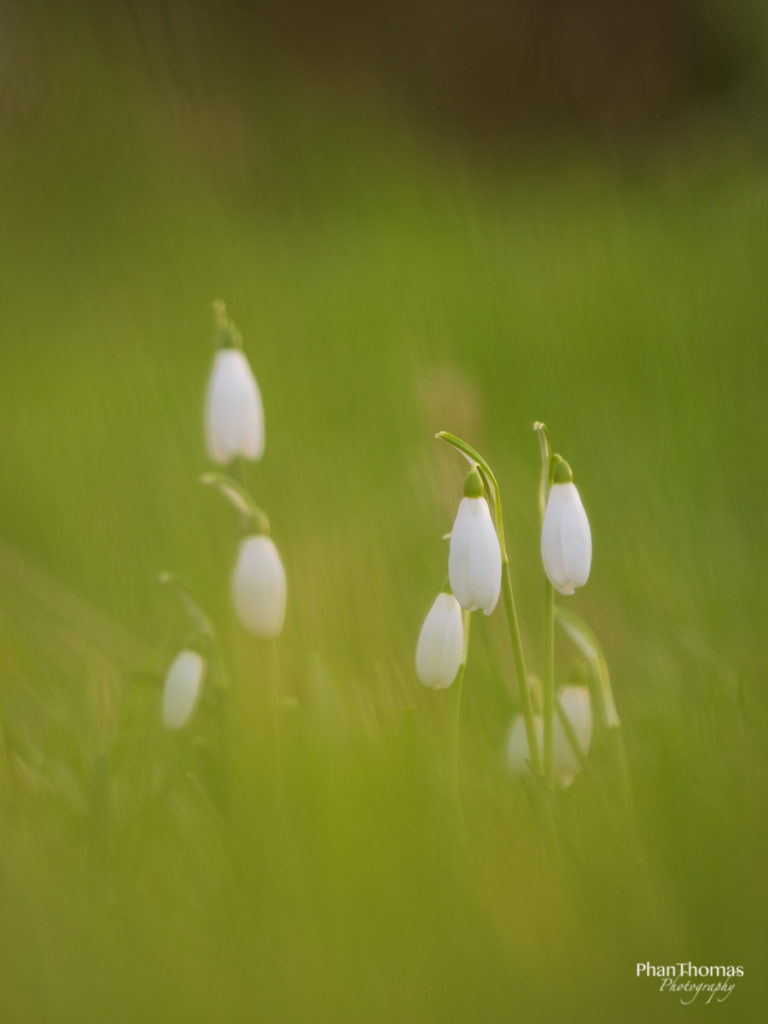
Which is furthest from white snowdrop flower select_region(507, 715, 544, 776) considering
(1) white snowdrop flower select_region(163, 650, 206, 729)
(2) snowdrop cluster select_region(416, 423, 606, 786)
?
(1) white snowdrop flower select_region(163, 650, 206, 729)

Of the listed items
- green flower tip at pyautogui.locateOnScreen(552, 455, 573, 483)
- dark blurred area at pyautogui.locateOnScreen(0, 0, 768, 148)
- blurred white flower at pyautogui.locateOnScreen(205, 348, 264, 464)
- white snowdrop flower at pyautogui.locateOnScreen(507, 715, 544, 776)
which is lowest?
white snowdrop flower at pyautogui.locateOnScreen(507, 715, 544, 776)

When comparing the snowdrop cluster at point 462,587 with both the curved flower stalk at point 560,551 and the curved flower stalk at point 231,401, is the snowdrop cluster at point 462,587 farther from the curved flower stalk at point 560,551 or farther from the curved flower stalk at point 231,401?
the curved flower stalk at point 231,401

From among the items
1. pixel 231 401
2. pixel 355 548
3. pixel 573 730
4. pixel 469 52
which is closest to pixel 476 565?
pixel 573 730

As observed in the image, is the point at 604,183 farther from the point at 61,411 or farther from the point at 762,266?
the point at 61,411

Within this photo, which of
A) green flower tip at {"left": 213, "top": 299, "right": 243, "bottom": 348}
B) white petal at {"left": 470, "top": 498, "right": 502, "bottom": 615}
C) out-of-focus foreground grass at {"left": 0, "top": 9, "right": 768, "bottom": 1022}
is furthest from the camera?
green flower tip at {"left": 213, "top": 299, "right": 243, "bottom": 348}

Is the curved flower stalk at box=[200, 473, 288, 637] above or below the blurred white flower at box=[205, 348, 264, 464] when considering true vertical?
below

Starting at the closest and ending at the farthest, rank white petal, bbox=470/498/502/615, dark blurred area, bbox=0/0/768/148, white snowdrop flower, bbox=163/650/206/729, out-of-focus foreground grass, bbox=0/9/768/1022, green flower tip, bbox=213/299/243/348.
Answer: out-of-focus foreground grass, bbox=0/9/768/1022
white petal, bbox=470/498/502/615
white snowdrop flower, bbox=163/650/206/729
green flower tip, bbox=213/299/243/348
dark blurred area, bbox=0/0/768/148

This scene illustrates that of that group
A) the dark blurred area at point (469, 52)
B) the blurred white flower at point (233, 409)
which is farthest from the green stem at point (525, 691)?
the dark blurred area at point (469, 52)

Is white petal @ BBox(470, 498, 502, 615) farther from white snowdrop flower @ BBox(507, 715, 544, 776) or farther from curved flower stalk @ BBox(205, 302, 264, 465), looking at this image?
curved flower stalk @ BBox(205, 302, 264, 465)

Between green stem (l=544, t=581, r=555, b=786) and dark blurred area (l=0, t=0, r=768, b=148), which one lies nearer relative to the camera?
green stem (l=544, t=581, r=555, b=786)
